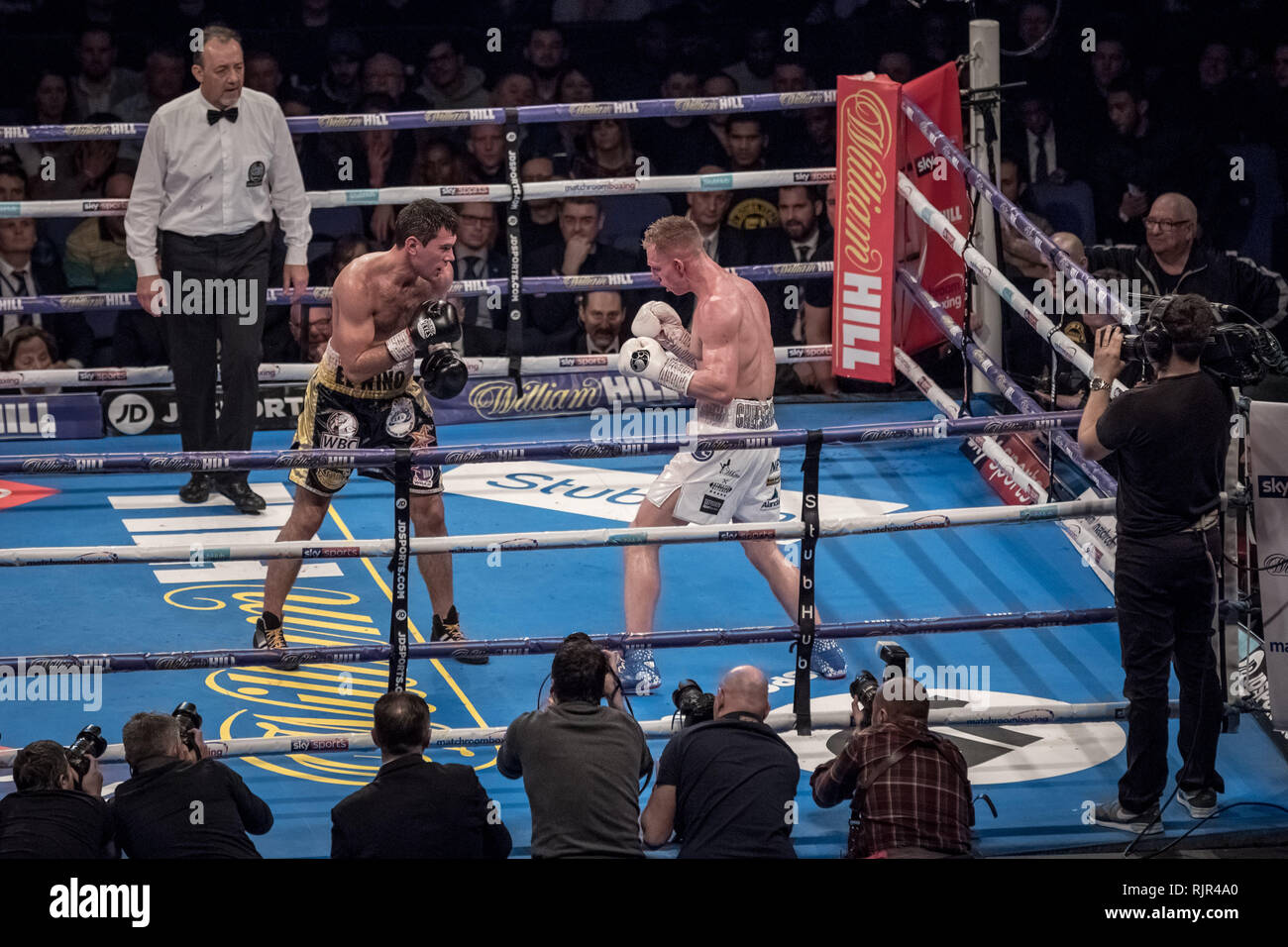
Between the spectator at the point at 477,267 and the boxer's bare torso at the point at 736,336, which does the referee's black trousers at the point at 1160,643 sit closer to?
the boxer's bare torso at the point at 736,336

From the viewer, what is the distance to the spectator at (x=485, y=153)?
332 inches

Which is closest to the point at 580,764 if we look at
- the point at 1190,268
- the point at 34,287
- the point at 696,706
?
the point at 696,706

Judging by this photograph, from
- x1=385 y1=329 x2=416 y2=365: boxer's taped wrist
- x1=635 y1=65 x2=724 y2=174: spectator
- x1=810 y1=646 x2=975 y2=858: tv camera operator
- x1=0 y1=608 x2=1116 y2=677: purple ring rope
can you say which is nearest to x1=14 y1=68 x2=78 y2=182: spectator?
x1=635 y1=65 x2=724 y2=174: spectator

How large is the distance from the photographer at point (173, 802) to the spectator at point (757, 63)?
5.68 meters

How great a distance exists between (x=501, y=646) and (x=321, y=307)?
3.71m

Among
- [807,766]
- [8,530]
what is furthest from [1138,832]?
[8,530]

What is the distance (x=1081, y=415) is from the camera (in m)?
4.80

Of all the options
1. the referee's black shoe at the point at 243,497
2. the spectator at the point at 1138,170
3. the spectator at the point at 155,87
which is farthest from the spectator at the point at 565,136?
the spectator at the point at 1138,170

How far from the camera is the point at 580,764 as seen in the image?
13.4 ft

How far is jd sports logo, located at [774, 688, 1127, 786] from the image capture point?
5.11 metres

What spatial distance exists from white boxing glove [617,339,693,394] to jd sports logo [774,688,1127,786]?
1.13 m

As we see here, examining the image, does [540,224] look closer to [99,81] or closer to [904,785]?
[99,81]

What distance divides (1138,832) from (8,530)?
14.8 ft
